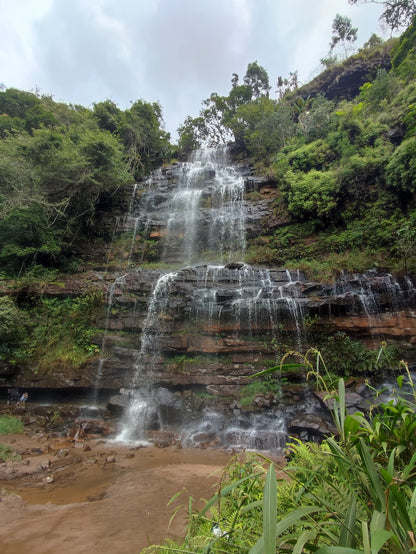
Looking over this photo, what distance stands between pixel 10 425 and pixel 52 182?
11.3m

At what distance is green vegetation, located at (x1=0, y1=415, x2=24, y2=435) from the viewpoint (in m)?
7.07

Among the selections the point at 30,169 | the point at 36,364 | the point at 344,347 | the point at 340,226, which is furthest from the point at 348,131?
the point at 36,364

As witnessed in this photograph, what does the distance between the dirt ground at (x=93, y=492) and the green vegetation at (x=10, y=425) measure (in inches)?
10.5

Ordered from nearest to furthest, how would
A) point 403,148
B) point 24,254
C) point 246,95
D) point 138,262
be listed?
1. point 403,148
2. point 24,254
3. point 138,262
4. point 246,95

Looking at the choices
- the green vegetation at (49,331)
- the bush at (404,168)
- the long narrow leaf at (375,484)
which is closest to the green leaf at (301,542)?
the long narrow leaf at (375,484)

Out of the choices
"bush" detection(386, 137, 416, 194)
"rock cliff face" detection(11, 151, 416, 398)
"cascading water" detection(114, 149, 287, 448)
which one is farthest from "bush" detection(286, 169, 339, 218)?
"rock cliff face" detection(11, 151, 416, 398)

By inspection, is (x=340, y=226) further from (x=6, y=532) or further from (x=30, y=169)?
(x=30, y=169)

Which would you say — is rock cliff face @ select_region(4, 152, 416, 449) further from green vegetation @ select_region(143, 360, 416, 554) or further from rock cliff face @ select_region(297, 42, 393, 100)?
rock cliff face @ select_region(297, 42, 393, 100)

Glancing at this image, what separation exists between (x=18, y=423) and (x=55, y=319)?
402 centimetres

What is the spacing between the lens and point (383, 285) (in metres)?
8.85

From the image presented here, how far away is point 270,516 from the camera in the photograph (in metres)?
0.77

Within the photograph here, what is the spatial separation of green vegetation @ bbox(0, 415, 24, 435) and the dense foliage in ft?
22.2

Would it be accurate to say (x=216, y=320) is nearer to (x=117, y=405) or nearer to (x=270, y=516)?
(x=117, y=405)

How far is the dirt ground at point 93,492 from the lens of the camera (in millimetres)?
3006
